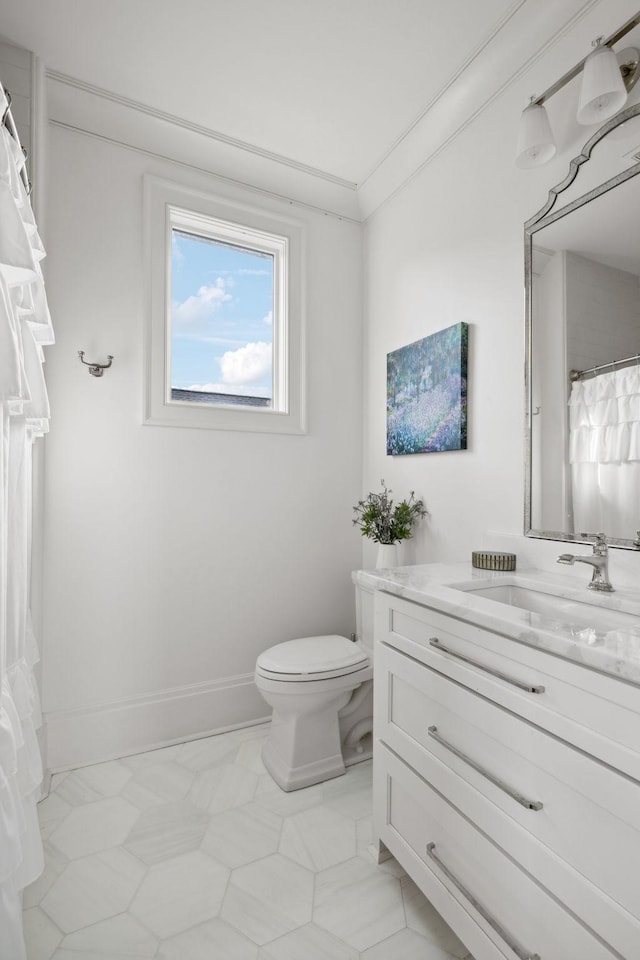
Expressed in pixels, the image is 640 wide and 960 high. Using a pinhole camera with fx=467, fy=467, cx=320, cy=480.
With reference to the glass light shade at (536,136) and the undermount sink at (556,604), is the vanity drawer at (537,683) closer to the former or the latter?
the undermount sink at (556,604)

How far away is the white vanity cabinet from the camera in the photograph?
75 cm

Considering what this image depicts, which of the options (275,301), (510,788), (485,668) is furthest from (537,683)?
(275,301)

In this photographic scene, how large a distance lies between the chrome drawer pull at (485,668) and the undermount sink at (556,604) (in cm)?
19

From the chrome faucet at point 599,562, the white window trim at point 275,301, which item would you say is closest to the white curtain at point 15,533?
the white window trim at point 275,301

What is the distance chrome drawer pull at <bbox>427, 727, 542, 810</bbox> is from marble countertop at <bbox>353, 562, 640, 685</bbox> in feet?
0.97

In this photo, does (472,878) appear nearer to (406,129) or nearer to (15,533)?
(15,533)

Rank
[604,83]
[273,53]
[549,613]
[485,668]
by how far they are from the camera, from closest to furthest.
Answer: [485,668] → [604,83] → [549,613] → [273,53]

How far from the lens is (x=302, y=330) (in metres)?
2.36

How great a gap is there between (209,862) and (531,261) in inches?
84.1

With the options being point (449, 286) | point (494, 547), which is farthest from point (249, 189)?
point (494, 547)

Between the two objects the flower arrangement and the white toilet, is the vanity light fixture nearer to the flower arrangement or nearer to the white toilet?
the flower arrangement

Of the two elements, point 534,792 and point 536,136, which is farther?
point 536,136

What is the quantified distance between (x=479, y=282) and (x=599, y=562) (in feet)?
3.61

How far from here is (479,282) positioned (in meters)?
1.75
